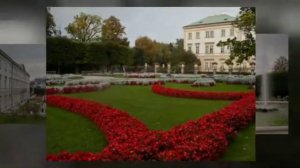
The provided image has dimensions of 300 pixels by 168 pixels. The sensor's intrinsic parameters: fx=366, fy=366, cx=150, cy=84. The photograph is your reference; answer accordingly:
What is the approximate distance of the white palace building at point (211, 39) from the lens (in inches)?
190

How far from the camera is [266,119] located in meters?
4.79

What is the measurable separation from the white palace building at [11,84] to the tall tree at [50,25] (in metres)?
0.58

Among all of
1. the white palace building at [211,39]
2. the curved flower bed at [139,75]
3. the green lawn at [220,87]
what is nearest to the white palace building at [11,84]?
the curved flower bed at [139,75]

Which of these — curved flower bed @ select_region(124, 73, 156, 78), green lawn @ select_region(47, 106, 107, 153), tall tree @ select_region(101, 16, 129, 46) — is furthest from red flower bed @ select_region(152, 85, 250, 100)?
green lawn @ select_region(47, 106, 107, 153)

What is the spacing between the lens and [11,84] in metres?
4.85

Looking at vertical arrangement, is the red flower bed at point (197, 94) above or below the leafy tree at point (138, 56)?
below

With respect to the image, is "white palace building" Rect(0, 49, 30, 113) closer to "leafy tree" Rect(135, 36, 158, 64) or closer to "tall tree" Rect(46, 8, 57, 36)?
"tall tree" Rect(46, 8, 57, 36)

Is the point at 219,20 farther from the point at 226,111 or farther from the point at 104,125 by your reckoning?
the point at 104,125

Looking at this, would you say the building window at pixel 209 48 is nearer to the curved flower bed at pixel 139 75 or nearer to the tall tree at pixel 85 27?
A: the curved flower bed at pixel 139 75

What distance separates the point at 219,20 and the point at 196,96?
1.05m

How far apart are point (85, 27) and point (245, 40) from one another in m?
2.11

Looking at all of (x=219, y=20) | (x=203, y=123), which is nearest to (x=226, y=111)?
(x=203, y=123)

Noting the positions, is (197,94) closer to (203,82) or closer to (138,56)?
(203,82)

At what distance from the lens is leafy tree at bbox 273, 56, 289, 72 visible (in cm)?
468
